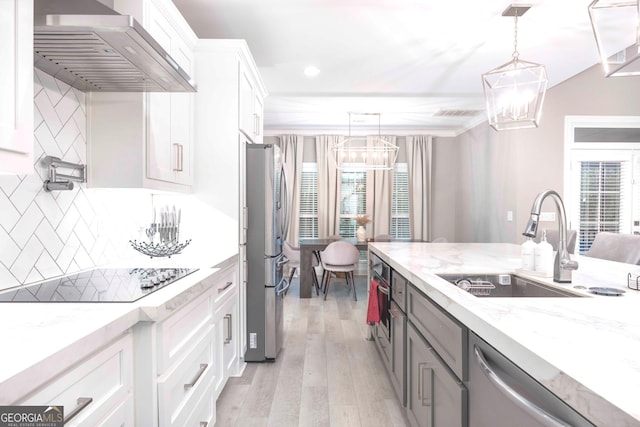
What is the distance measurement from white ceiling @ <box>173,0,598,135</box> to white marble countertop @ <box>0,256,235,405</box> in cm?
216

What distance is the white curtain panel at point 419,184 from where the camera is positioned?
6.72 metres

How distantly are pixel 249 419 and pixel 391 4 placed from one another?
276cm

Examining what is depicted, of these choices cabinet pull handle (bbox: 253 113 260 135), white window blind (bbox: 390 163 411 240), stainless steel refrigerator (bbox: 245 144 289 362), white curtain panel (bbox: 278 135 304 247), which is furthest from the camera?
white window blind (bbox: 390 163 411 240)

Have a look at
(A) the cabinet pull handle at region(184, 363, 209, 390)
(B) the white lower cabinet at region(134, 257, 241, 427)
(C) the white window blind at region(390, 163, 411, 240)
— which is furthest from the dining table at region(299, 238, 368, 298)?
(A) the cabinet pull handle at region(184, 363, 209, 390)

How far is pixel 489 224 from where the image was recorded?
18.2 feet

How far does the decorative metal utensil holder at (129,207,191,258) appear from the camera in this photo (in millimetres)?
2119

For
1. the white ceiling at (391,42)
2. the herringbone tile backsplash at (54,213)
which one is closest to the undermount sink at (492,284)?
the herringbone tile backsplash at (54,213)

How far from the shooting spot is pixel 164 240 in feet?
7.59

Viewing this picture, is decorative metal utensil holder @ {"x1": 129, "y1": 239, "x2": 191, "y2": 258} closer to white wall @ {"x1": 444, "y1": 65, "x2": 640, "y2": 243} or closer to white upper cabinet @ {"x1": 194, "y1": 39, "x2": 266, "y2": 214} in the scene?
white upper cabinet @ {"x1": 194, "y1": 39, "x2": 266, "y2": 214}

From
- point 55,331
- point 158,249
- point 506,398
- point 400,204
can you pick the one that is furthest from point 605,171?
point 55,331

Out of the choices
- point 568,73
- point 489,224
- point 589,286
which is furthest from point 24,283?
point 489,224

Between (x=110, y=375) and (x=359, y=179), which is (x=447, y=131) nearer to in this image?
(x=359, y=179)

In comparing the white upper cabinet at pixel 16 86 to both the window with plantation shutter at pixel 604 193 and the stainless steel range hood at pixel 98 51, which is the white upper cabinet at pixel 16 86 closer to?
the stainless steel range hood at pixel 98 51

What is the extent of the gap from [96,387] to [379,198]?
607cm
